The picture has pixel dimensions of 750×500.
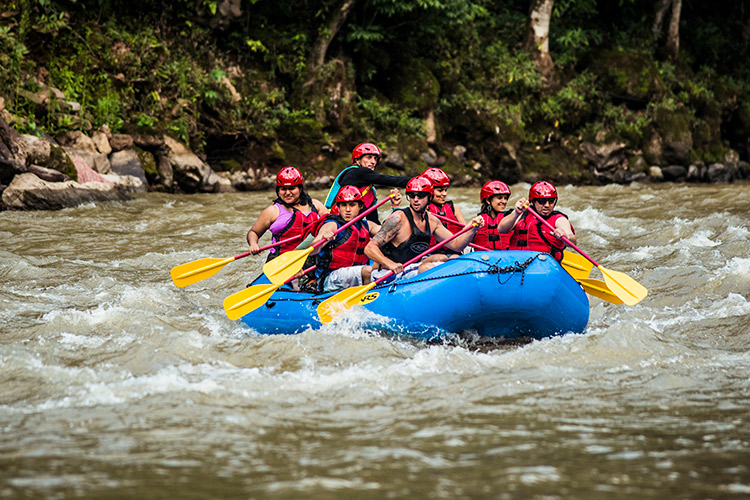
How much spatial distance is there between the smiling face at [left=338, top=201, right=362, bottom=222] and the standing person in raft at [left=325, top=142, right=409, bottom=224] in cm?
42

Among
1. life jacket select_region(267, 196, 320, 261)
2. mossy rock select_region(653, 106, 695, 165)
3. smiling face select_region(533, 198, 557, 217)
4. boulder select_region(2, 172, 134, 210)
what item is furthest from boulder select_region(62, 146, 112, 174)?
mossy rock select_region(653, 106, 695, 165)

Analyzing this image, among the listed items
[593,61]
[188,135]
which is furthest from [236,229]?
[593,61]

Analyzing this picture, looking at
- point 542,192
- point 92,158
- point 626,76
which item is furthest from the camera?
point 626,76

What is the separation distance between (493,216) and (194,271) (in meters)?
2.68

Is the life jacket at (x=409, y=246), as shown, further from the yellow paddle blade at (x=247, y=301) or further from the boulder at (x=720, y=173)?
the boulder at (x=720, y=173)

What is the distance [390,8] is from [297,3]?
77.5 inches

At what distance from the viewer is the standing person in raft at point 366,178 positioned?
6639 mm

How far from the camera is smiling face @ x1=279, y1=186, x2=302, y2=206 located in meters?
6.66

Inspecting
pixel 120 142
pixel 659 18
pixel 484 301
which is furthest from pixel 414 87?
pixel 484 301

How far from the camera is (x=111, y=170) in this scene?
12438 millimetres

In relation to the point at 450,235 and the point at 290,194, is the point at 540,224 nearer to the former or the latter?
the point at 450,235

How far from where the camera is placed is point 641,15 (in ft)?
73.0

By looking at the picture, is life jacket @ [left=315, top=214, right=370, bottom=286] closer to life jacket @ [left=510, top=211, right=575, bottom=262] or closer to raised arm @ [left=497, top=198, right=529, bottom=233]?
raised arm @ [left=497, top=198, right=529, bottom=233]

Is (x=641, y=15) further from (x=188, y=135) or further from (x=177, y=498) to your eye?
(x=177, y=498)
